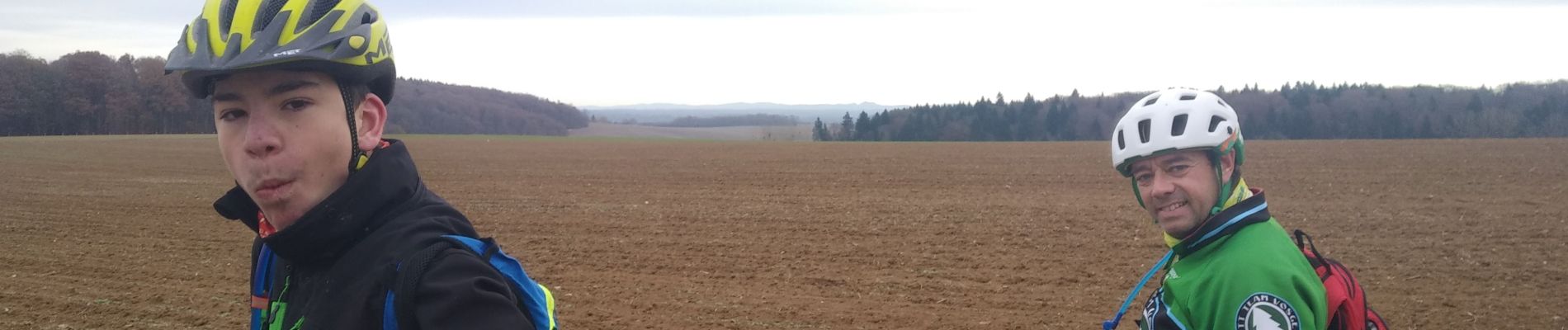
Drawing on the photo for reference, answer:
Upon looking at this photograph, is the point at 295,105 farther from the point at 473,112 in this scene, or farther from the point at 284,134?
the point at 473,112

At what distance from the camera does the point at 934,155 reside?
118 feet

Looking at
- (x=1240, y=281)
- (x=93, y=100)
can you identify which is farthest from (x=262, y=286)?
(x=93, y=100)

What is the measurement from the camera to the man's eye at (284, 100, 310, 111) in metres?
1.66

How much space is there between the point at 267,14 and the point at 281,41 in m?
0.10

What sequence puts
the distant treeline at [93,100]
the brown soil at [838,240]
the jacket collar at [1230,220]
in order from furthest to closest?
the distant treeline at [93,100], the brown soil at [838,240], the jacket collar at [1230,220]

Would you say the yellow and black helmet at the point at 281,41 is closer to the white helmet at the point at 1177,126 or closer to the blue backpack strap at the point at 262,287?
the blue backpack strap at the point at 262,287

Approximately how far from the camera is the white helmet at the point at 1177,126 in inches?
123

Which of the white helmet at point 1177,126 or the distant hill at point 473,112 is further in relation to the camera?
the distant hill at point 473,112

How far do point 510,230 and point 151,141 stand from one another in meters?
41.0

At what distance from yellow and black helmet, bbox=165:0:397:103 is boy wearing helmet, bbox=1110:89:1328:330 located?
2.01 m

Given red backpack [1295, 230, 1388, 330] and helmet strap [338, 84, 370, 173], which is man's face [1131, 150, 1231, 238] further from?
helmet strap [338, 84, 370, 173]

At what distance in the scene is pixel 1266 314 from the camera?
250 cm

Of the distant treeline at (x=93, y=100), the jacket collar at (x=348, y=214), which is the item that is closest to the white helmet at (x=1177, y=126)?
the jacket collar at (x=348, y=214)

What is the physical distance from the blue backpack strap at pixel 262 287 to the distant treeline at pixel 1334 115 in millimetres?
63609
